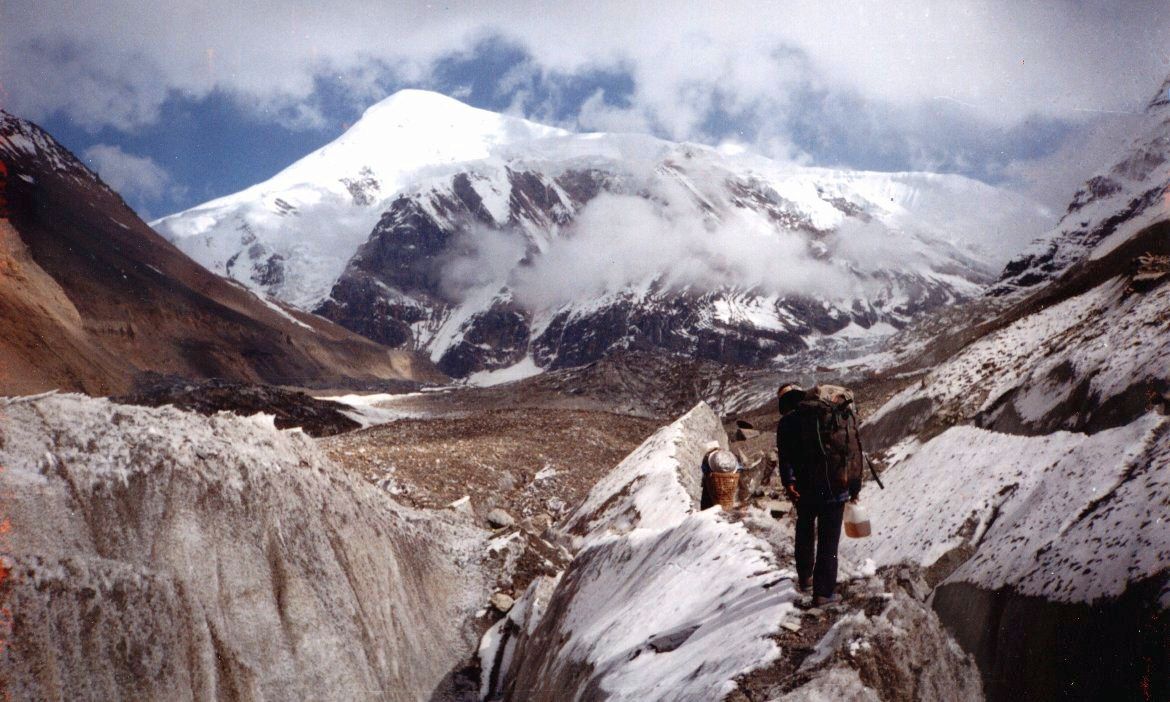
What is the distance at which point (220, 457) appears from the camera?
7000mm

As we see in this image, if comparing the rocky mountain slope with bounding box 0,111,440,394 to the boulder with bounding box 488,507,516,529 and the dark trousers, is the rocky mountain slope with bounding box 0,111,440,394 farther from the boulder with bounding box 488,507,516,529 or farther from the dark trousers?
the dark trousers

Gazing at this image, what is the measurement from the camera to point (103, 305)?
6769cm

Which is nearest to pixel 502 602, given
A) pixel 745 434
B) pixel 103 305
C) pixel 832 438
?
pixel 832 438

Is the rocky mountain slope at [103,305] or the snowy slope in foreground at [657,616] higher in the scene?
the rocky mountain slope at [103,305]

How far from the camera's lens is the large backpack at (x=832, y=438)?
5098 millimetres

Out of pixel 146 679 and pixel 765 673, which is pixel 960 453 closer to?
pixel 765 673

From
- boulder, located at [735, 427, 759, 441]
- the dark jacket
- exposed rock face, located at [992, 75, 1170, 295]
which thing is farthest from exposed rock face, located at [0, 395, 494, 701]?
exposed rock face, located at [992, 75, 1170, 295]

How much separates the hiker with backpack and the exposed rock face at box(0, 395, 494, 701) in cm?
454

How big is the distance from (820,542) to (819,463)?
55 cm

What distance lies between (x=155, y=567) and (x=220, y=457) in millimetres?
1327

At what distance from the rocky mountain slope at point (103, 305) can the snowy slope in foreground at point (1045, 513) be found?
132 feet

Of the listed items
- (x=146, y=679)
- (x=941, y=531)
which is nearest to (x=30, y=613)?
(x=146, y=679)

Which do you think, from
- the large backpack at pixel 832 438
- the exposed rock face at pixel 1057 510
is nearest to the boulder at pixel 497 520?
the exposed rock face at pixel 1057 510

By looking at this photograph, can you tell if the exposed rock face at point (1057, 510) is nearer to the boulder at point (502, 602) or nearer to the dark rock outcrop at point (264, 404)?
the boulder at point (502, 602)
